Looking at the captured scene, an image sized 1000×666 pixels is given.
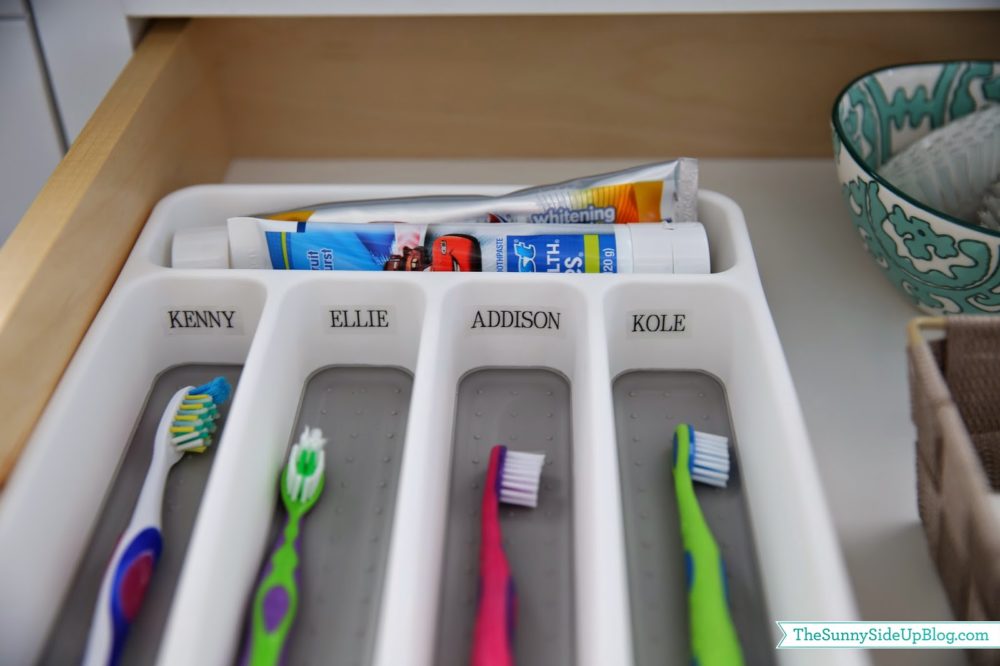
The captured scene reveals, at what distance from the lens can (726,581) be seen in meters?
0.62

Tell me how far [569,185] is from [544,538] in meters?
0.31

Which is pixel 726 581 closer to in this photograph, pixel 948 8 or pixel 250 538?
pixel 250 538

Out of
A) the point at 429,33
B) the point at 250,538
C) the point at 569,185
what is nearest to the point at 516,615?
the point at 250,538

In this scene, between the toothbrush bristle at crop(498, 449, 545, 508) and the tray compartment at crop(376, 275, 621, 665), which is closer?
the tray compartment at crop(376, 275, 621, 665)

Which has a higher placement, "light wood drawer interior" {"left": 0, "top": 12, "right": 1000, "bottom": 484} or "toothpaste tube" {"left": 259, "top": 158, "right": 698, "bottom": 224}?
"light wood drawer interior" {"left": 0, "top": 12, "right": 1000, "bottom": 484}

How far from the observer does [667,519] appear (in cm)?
67

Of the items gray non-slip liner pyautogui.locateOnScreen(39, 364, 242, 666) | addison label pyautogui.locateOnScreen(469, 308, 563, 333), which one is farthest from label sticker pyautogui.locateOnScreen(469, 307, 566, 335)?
gray non-slip liner pyautogui.locateOnScreen(39, 364, 242, 666)

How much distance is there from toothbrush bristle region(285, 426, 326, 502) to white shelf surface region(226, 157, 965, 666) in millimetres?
370

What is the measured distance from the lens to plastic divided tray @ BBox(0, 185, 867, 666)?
0.57m

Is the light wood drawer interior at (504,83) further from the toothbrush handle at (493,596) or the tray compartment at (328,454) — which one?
the toothbrush handle at (493,596)

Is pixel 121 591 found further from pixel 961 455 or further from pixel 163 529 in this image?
pixel 961 455

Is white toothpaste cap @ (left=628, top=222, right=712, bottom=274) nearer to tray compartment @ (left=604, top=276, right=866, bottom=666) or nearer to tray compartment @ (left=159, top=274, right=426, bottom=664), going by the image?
tray compartment @ (left=604, top=276, right=866, bottom=666)

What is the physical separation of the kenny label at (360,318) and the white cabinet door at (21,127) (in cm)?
38

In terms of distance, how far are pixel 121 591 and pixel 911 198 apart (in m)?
0.62
